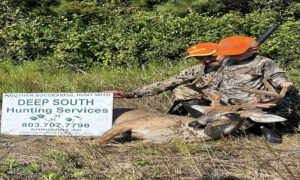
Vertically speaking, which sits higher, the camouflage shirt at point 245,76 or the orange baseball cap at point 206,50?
the orange baseball cap at point 206,50

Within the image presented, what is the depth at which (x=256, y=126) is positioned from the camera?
Answer: 4699 millimetres

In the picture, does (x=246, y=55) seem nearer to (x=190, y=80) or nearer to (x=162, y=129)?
(x=190, y=80)

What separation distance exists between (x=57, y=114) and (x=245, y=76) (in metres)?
2.44

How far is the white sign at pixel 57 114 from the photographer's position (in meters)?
4.64

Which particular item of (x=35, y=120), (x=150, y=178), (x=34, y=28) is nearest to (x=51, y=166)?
(x=150, y=178)

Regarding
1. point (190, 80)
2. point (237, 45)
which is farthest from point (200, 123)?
point (190, 80)

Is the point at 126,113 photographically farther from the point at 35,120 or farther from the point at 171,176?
the point at 171,176

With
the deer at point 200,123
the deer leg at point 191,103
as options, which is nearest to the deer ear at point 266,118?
the deer at point 200,123

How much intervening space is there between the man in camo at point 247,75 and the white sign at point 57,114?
1517mm

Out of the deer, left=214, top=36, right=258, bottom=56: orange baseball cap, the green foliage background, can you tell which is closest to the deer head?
the deer

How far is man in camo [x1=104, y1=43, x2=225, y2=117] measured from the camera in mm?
4801

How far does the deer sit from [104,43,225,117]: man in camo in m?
0.42

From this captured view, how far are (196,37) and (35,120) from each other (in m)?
5.26

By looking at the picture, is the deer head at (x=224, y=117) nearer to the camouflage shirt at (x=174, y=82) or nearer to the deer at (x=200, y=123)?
the deer at (x=200, y=123)
